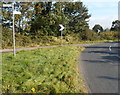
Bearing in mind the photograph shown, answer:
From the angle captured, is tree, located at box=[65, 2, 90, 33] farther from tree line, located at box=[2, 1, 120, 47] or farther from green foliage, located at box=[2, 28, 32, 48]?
green foliage, located at box=[2, 28, 32, 48]

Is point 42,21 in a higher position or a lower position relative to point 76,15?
lower

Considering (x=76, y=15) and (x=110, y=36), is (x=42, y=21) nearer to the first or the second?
(x=76, y=15)

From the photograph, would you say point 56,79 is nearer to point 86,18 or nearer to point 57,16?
point 57,16

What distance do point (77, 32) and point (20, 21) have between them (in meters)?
15.3

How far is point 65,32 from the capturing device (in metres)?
34.3

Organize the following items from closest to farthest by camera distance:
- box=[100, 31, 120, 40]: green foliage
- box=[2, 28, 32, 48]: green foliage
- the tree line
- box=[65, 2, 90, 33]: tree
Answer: box=[2, 28, 32, 48]: green foliage, the tree line, box=[65, 2, 90, 33]: tree, box=[100, 31, 120, 40]: green foliage

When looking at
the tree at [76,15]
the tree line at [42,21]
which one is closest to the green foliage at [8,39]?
the tree line at [42,21]

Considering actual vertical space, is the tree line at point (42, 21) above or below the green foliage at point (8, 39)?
above

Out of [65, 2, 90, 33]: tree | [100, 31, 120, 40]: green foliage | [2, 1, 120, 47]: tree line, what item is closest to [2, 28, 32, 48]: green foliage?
[2, 1, 120, 47]: tree line

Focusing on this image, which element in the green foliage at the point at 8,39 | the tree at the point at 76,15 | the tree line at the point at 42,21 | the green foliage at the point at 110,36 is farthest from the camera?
the green foliage at the point at 110,36

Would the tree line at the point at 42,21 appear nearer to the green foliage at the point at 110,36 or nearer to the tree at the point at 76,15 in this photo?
the tree at the point at 76,15

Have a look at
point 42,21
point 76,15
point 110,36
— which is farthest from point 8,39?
point 110,36

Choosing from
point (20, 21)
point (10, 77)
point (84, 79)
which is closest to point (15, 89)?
point (10, 77)

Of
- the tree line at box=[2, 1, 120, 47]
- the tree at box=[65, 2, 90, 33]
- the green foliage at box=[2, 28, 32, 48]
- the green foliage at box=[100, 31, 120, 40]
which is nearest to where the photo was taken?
the green foliage at box=[2, 28, 32, 48]
